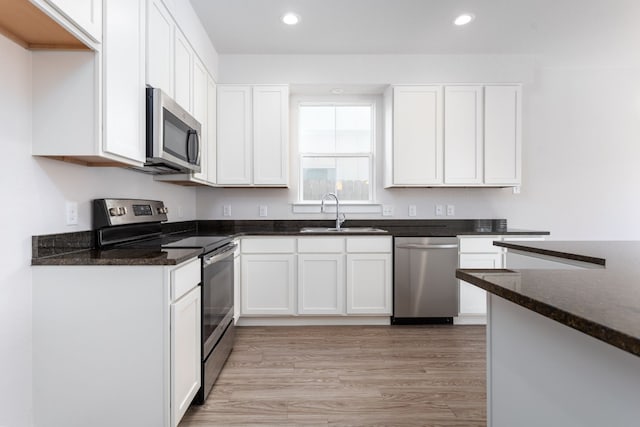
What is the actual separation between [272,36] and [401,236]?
88.4 inches

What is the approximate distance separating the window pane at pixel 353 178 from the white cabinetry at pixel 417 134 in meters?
0.49

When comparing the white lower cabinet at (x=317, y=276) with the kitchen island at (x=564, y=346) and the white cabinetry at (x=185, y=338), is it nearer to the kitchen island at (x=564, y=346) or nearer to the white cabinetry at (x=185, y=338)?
the white cabinetry at (x=185, y=338)

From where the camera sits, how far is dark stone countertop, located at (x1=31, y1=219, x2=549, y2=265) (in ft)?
4.92

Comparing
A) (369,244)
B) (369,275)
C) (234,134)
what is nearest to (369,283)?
(369,275)

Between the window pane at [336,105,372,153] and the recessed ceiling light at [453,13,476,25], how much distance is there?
1.26 metres

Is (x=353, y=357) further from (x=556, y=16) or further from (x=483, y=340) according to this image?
(x=556, y=16)

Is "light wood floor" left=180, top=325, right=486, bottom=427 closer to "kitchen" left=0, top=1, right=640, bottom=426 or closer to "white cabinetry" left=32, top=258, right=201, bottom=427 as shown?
"white cabinetry" left=32, top=258, right=201, bottom=427

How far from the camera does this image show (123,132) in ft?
5.23

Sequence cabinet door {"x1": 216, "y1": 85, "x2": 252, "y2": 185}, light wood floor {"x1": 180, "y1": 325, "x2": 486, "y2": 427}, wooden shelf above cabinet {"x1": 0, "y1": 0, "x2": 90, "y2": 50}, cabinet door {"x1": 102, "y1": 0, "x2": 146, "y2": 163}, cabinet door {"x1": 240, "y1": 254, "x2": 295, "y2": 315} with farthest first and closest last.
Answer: cabinet door {"x1": 216, "y1": 85, "x2": 252, "y2": 185} < cabinet door {"x1": 240, "y1": 254, "x2": 295, "y2": 315} < light wood floor {"x1": 180, "y1": 325, "x2": 486, "y2": 427} < cabinet door {"x1": 102, "y1": 0, "x2": 146, "y2": 163} < wooden shelf above cabinet {"x1": 0, "y1": 0, "x2": 90, "y2": 50}

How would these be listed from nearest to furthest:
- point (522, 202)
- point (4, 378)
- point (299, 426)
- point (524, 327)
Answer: point (524, 327), point (4, 378), point (299, 426), point (522, 202)

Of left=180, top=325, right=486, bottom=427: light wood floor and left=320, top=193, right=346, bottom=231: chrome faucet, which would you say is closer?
left=180, top=325, right=486, bottom=427: light wood floor

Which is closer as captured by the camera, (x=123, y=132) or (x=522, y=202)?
(x=123, y=132)

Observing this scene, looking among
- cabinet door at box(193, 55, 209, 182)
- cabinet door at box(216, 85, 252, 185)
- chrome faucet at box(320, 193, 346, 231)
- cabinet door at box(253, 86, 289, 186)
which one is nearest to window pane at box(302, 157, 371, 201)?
chrome faucet at box(320, 193, 346, 231)

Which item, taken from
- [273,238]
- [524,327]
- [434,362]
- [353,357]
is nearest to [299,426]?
[353,357]
